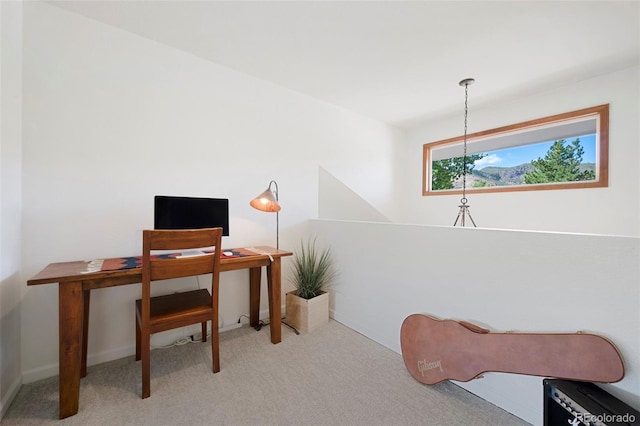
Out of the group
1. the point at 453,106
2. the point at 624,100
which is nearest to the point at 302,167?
the point at 453,106

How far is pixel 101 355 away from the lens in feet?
6.00

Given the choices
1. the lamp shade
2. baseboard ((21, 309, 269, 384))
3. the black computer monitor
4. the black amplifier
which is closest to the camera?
the black amplifier

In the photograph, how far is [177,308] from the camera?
1701 mm

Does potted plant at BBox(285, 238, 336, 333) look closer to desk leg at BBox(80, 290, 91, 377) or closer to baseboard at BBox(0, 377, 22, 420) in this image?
desk leg at BBox(80, 290, 91, 377)

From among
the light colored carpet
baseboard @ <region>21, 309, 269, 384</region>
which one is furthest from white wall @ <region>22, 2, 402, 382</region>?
the light colored carpet

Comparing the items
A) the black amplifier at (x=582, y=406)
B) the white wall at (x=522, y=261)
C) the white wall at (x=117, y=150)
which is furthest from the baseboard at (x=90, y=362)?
the black amplifier at (x=582, y=406)

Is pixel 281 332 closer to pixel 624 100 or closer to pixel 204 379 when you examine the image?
pixel 204 379

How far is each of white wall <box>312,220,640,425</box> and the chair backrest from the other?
1296 mm

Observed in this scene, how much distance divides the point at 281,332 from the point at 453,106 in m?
3.35

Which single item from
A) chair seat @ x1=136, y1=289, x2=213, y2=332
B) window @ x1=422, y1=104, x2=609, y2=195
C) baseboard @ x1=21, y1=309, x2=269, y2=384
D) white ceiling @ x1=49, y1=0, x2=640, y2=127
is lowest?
baseboard @ x1=21, y1=309, x2=269, y2=384

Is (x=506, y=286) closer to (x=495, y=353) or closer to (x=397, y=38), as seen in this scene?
(x=495, y=353)

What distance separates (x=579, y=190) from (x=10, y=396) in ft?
15.9

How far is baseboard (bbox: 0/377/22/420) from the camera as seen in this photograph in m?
1.35

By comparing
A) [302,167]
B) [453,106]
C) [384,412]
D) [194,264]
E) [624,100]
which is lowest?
[384,412]
